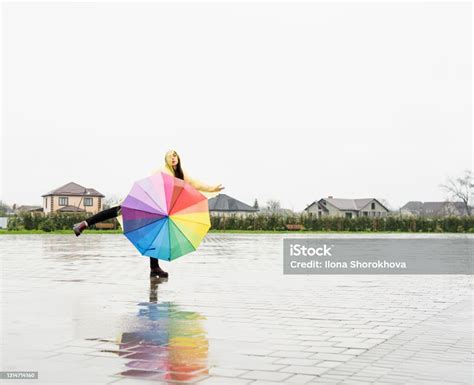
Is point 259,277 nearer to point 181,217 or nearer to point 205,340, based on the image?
point 181,217

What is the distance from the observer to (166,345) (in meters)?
6.20

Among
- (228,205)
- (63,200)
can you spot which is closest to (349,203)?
(228,205)

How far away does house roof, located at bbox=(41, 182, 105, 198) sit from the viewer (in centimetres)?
9944

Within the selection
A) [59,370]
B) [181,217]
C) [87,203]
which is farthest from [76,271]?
[87,203]

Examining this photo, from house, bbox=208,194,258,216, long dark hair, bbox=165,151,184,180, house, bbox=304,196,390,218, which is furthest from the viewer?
house, bbox=208,194,258,216

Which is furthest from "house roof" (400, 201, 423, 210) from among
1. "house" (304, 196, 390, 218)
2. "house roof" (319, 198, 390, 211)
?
"house roof" (319, 198, 390, 211)

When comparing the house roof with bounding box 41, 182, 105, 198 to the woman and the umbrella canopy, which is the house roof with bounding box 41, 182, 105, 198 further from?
Result: the umbrella canopy

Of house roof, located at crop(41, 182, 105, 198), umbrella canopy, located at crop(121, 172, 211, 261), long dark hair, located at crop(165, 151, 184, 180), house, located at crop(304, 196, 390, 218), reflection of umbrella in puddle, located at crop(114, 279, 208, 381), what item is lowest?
reflection of umbrella in puddle, located at crop(114, 279, 208, 381)

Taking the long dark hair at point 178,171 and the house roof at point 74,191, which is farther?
the house roof at point 74,191

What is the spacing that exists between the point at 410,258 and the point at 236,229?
39.2 meters

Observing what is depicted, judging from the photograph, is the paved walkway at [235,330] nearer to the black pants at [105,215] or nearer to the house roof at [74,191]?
the black pants at [105,215]

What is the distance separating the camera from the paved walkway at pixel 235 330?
16.9ft

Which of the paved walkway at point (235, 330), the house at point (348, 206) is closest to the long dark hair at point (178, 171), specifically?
the paved walkway at point (235, 330)

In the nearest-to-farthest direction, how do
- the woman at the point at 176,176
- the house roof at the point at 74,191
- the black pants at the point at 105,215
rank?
1. the black pants at the point at 105,215
2. the woman at the point at 176,176
3. the house roof at the point at 74,191
